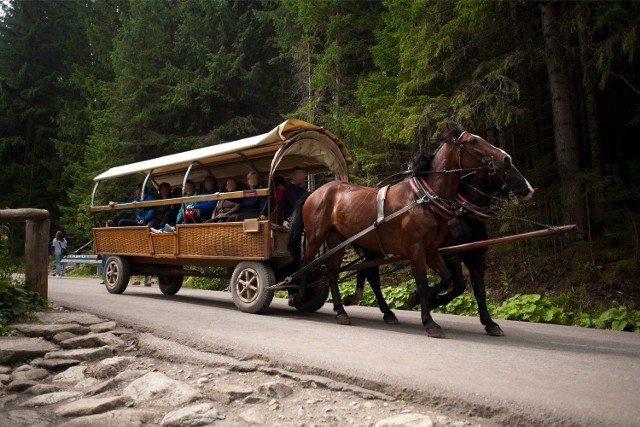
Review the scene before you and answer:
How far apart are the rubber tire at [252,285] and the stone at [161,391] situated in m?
3.28

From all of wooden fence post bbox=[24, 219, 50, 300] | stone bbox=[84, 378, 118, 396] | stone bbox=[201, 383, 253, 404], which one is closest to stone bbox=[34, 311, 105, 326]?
wooden fence post bbox=[24, 219, 50, 300]

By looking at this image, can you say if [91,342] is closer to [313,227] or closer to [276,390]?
[276,390]

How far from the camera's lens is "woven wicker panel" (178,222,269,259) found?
25.4ft

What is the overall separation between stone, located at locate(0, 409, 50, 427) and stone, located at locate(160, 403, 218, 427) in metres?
0.92

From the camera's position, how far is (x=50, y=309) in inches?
299

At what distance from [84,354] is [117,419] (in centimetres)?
193

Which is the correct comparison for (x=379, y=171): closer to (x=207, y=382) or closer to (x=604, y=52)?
(x=604, y=52)

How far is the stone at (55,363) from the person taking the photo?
200 inches

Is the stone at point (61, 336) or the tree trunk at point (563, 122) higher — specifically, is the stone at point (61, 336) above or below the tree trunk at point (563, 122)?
below

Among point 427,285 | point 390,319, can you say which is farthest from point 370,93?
point 427,285

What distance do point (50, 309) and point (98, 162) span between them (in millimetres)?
17327

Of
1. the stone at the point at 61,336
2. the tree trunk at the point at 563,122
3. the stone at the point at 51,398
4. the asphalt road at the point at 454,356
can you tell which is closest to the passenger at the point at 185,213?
the asphalt road at the point at 454,356

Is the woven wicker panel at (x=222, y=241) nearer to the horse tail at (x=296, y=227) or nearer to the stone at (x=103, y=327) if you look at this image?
the horse tail at (x=296, y=227)

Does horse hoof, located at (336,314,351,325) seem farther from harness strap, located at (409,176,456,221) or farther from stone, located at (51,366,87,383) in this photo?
stone, located at (51,366,87,383)
